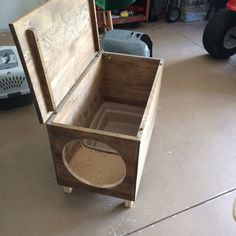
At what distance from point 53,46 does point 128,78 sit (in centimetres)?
52

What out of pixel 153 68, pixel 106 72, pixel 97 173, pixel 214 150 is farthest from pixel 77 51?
pixel 214 150

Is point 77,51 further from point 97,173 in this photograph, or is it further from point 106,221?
point 106,221

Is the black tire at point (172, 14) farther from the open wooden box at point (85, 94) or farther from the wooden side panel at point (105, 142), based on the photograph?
the wooden side panel at point (105, 142)

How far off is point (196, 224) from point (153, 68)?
744mm

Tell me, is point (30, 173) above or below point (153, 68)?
below

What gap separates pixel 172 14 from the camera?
2.85 meters

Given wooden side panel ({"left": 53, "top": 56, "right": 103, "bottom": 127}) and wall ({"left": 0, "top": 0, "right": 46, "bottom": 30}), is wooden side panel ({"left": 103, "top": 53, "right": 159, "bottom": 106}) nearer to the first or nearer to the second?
wooden side panel ({"left": 53, "top": 56, "right": 103, "bottom": 127})

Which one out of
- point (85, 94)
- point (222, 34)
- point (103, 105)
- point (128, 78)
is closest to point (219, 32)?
point (222, 34)

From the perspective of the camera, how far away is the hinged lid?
33.4 inches

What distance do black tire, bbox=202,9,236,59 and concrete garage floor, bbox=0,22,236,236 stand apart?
1.42 feet

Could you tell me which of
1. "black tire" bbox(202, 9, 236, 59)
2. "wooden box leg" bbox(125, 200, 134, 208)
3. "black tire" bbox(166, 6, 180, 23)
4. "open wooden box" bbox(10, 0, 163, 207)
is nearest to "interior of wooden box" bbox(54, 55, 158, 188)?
"open wooden box" bbox(10, 0, 163, 207)

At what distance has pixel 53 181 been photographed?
1.25 metres

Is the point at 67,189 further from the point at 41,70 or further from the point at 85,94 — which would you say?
the point at 41,70

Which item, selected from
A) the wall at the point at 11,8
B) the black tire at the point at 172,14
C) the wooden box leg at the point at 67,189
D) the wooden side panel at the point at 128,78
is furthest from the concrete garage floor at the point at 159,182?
the wall at the point at 11,8
